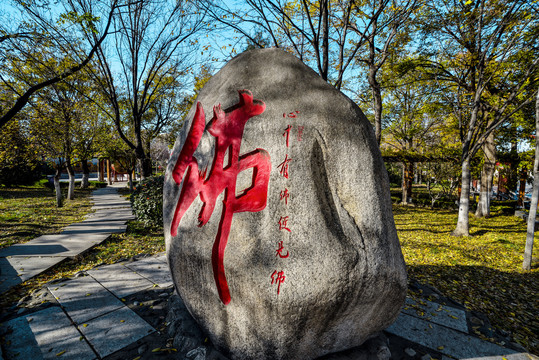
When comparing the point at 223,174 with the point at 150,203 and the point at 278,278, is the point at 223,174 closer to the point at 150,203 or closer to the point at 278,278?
the point at 278,278

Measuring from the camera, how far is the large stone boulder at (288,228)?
2332 millimetres

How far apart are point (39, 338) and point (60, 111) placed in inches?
491

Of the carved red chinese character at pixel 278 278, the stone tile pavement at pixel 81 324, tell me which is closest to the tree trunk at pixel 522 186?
the carved red chinese character at pixel 278 278

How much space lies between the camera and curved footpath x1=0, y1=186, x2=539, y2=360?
292 centimetres

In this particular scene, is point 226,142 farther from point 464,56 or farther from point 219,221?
point 464,56

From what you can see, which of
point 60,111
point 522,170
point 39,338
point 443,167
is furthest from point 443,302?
point 60,111

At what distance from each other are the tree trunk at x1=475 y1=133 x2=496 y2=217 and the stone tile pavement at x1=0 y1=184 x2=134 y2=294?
52.3ft

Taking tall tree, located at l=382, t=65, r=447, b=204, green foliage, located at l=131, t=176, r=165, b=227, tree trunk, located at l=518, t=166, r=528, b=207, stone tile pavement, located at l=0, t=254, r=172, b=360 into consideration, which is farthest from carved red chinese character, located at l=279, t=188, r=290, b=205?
tree trunk, located at l=518, t=166, r=528, b=207

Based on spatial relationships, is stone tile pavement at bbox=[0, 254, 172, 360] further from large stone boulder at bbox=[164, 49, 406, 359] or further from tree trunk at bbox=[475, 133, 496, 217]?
tree trunk at bbox=[475, 133, 496, 217]

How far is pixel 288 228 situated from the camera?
2.45 meters

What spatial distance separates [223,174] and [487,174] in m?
14.6

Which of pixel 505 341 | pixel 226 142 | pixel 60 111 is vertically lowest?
pixel 505 341

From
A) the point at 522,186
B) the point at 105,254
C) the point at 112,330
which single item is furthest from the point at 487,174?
the point at 105,254

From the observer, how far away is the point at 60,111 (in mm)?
12125
